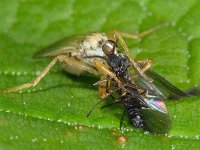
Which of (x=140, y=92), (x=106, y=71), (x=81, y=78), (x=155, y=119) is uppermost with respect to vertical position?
(x=81, y=78)

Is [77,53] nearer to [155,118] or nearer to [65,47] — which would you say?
[65,47]

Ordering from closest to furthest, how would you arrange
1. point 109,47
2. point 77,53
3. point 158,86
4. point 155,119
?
point 155,119 < point 158,86 < point 109,47 < point 77,53

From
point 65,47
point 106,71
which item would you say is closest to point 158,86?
point 106,71

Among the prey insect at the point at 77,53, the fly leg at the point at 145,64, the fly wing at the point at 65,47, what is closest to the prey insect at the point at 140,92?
the fly leg at the point at 145,64

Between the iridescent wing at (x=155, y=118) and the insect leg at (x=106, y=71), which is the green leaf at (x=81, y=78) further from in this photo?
the insect leg at (x=106, y=71)

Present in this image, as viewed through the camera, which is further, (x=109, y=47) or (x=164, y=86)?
(x=109, y=47)
